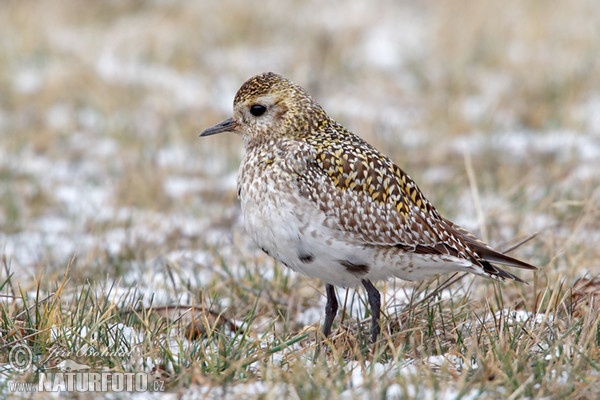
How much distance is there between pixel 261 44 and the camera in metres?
11.3

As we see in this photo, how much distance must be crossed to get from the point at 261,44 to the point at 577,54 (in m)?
3.93

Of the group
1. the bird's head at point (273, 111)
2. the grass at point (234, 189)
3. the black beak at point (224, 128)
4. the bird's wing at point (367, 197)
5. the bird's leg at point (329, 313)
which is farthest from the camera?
the black beak at point (224, 128)

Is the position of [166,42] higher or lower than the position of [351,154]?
higher

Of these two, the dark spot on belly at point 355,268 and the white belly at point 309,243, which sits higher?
the white belly at point 309,243

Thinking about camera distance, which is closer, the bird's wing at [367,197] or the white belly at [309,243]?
the white belly at [309,243]

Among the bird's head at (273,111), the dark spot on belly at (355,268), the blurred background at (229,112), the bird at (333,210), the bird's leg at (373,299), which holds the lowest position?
the bird's leg at (373,299)

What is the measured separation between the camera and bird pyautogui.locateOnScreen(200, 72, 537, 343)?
13.1 ft

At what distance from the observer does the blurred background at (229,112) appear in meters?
6.23

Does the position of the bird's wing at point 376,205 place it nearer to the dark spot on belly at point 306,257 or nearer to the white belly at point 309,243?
the white belly at point 309,243

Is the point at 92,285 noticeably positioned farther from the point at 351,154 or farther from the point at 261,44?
the point at 261,44

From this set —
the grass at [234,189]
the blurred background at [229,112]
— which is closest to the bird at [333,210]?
the grass at [234,189]

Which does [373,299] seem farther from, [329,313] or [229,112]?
[229,112]

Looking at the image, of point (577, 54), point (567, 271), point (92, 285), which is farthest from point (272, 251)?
point (577, 54)

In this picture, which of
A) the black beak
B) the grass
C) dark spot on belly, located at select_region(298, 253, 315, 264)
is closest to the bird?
dark spot on belly, located at select_region(298, 253, 315, 264)
